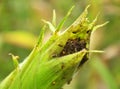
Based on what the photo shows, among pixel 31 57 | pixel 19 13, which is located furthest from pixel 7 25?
pixel 31 57

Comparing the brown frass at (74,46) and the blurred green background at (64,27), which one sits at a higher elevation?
the blurred green background at (64,27)

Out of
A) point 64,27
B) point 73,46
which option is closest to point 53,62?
point 73,46

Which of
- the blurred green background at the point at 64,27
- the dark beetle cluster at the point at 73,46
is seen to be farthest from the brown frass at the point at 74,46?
the blurred green background at the point at 64,27

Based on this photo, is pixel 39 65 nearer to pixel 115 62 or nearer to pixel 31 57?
pixel 31 57

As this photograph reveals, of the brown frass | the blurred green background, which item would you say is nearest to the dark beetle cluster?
the brown frass

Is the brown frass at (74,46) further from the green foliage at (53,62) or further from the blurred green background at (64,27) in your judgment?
the blurred green background at (64,27)

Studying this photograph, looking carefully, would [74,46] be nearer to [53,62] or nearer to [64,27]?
[53,62]

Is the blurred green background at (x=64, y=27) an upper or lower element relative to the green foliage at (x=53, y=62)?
upper

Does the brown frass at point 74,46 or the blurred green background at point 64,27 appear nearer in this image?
the brown frass at point 74,46
